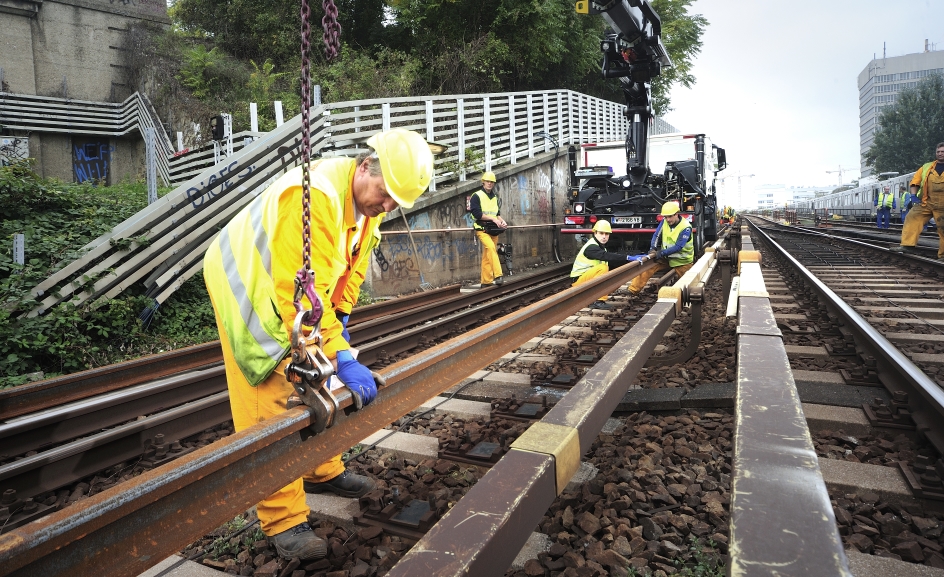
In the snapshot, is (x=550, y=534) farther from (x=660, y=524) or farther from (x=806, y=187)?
(x=806, y=187)

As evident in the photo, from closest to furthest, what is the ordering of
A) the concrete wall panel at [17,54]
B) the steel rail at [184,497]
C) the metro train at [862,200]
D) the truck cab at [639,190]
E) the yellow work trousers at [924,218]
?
the steel rail at [184,497] < the yellow work trousers at [924,218] < the truck cab at [639,190] < the concrete wall panel at [17,54] < the metro train at [862,200]

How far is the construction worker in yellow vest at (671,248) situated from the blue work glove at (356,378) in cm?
645

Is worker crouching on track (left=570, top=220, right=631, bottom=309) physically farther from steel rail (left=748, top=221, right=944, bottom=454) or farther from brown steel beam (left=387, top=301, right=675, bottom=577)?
brown steel beam (left=387, top=301, right=675, bottom=577)

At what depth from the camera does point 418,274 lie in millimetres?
10547

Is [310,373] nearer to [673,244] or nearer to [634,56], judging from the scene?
[673,244]

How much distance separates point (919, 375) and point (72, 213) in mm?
8777

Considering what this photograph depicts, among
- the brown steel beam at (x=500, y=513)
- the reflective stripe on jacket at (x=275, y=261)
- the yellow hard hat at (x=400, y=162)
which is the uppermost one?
the yellow hard hat at (x=400, y=162)

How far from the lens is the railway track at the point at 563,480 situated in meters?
1.19

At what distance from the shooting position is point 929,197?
413 inches

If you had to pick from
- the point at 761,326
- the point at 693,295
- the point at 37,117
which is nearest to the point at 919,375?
the point at 761,326

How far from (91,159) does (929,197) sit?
23470 millimetres

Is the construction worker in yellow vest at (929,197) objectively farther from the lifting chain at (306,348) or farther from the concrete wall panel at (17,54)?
the concrete wall panel at (17,54)

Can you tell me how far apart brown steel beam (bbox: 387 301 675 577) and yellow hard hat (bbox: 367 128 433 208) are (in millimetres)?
1064

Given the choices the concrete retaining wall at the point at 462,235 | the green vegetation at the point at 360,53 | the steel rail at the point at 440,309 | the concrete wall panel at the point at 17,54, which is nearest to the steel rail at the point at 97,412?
the steel rail at the point at 440,309
